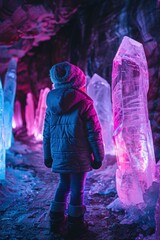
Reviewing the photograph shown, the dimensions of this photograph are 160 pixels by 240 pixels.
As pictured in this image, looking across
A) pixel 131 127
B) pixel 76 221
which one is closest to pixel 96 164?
pixel 76 221

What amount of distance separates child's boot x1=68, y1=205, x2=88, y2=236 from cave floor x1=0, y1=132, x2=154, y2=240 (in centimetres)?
7

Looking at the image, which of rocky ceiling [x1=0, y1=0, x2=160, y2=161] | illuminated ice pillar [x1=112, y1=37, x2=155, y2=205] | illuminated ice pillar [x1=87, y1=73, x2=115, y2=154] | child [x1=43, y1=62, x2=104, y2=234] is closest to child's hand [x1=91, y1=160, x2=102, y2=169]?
child [x1=43, y1=62, x2=104, y2=234]

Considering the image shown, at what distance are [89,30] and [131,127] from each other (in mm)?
7522

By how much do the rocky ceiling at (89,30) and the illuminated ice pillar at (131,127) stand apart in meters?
2.34

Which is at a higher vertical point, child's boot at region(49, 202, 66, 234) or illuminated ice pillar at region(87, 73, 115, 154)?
illuminated ice pillar at region(87, 73, 115, 154)

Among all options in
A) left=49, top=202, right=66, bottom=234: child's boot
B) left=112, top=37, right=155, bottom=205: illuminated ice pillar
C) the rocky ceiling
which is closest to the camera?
left=49, top=202, right=66, bottom=234: child's boot

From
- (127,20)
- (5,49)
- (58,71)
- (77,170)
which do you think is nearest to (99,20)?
(127,20)

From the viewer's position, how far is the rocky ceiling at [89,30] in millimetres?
6777

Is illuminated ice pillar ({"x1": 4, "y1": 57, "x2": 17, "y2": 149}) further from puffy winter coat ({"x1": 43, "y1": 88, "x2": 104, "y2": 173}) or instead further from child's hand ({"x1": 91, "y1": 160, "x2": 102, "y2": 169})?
child's hand ({"x1": 91, "y1": 160, "x2": 102, "y2": 169})

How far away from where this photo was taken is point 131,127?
340 cm

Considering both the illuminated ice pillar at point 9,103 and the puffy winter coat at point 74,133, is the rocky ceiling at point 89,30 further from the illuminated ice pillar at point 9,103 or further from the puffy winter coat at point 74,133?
the puffy winter coat at point 74,133

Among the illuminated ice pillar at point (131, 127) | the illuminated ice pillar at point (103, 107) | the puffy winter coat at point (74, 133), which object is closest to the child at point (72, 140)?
the puffy winter coat at point (74, 133)

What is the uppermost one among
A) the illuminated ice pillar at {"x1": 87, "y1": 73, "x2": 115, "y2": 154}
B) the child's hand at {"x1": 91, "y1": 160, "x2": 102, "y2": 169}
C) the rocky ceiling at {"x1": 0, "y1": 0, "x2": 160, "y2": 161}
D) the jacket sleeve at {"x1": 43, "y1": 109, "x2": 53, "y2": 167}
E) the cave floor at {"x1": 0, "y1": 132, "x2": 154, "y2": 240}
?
the rocky ceiling at {"x1": 0, "y1": 0, "x2": 160, "y2": 161}

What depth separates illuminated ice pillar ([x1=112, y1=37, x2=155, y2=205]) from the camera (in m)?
3.29
